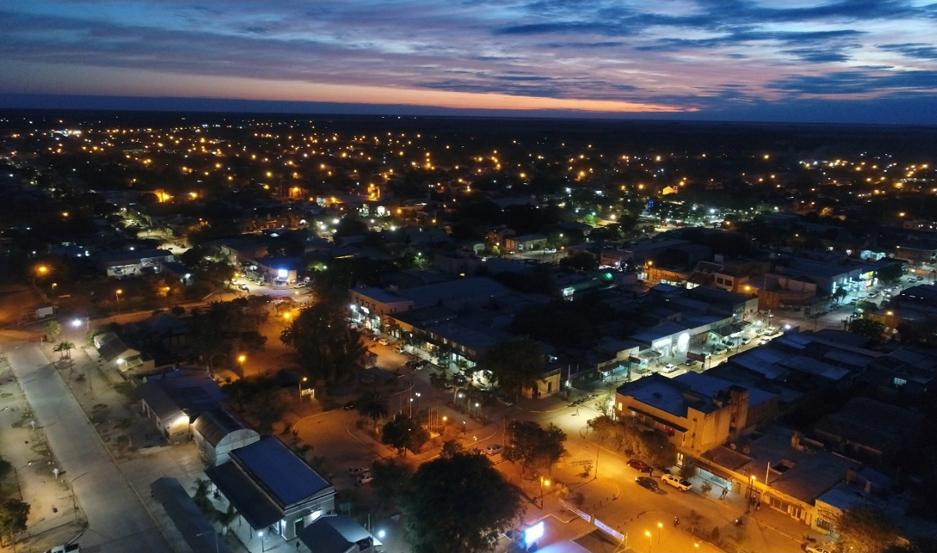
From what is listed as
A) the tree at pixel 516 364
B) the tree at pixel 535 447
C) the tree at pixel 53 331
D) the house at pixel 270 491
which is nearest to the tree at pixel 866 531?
the tree at pixel 535 447

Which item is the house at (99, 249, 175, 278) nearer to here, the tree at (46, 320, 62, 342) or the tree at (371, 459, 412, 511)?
the tree at (46, 320, 62, 342)

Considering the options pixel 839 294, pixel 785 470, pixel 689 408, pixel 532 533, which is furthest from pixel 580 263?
pixel 532 533

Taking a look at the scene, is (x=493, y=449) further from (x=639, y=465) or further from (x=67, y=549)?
(x=67, y=549)

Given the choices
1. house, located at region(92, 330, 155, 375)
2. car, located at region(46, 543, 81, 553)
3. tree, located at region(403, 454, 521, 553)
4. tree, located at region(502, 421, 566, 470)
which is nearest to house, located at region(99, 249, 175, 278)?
house, located at region(92, 330, 155, 375)

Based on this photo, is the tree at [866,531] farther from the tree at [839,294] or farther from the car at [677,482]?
the tree at [839,294]

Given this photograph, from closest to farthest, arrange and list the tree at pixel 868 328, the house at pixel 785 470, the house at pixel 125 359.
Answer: the house at pixel 785 470
the house at pixel 125 359
the tree at pixel 868 328

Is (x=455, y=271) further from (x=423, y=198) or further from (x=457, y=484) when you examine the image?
(x=423, y=198)
